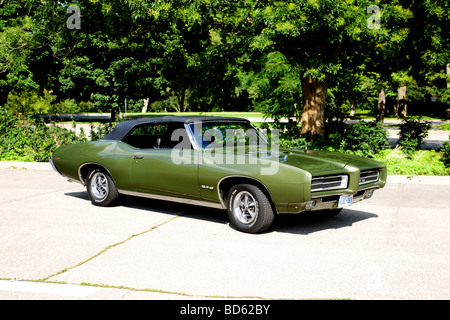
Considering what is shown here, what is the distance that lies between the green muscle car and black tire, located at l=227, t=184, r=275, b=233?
0.01 m

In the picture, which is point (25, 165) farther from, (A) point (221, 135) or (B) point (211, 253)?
(B) point (211, 253)

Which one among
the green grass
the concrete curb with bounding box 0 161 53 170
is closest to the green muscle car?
the green grass

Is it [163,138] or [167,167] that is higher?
[163,138]

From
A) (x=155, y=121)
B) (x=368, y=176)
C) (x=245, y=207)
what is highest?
(x=155, y=121)

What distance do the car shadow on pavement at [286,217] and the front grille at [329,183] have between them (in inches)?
29.0

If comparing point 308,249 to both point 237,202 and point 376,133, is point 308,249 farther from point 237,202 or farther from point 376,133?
point 376,133

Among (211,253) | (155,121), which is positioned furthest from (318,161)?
(155,121)

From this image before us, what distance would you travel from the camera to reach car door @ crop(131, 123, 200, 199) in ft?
23.0

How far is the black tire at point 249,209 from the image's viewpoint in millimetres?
6301

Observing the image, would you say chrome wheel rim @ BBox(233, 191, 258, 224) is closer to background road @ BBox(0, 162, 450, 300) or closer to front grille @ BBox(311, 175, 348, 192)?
background road @ BBox(0, 162, 450, 300)

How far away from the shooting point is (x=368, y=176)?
6.93 meters

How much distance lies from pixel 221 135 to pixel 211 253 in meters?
2.20

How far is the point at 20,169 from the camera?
13.2 metres

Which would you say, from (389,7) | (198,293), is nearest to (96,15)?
(389,7)
